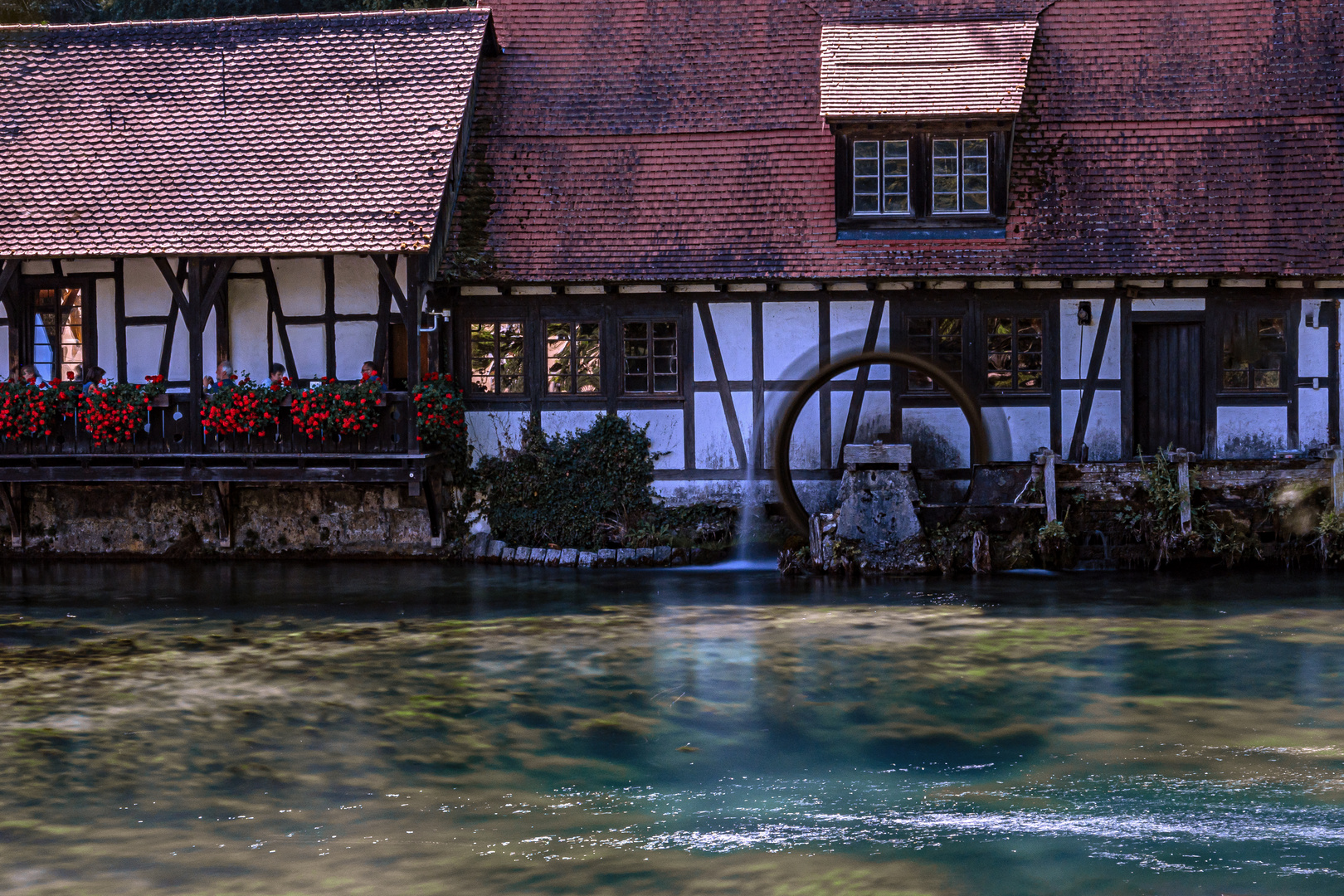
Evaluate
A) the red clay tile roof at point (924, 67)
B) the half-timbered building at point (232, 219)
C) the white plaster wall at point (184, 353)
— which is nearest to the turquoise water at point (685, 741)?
the half-timbered building at point (232, 219)

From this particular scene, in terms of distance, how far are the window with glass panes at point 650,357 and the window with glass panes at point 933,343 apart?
2900 millimetres

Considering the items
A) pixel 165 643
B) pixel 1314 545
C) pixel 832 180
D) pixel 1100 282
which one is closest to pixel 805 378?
pixel 832 180

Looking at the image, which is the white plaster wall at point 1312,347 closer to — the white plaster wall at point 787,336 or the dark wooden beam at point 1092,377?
the dark wooden beam at point 1092,377

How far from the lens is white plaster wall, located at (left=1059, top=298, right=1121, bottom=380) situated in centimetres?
1742

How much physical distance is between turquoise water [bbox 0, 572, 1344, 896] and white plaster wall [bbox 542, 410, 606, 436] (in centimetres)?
304

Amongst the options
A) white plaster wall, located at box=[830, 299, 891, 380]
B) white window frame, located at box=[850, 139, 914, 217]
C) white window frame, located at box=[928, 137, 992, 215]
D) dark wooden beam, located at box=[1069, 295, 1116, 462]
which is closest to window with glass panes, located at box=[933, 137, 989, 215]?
white window frame, located at box=[928, 137, 992, 215]

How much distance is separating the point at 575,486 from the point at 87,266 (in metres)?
6.84

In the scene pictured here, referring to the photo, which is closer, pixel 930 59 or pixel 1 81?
pixel 930 59

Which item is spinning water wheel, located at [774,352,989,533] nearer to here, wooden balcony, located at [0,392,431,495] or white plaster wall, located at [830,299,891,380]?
white plaster wall, located at [830,299,891,380]

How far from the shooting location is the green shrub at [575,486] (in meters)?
17.7

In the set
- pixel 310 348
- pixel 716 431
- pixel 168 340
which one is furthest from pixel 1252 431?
pixel 168 340

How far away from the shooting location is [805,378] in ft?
57.7

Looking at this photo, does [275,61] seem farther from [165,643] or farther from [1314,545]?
[1314,545]

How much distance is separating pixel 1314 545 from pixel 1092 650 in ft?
17.9
